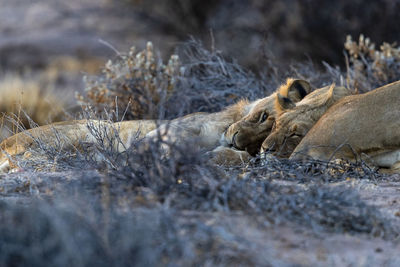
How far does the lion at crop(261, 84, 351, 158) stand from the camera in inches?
176

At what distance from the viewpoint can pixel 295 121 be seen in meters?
4.54

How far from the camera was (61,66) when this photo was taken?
1067 centimetres

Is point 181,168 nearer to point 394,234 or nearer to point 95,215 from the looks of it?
point 95,215

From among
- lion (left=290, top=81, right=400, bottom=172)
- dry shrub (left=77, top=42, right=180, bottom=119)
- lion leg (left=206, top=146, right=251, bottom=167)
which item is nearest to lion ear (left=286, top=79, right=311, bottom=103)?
lion leg (left=206, top=146, right=251, bottom=167)

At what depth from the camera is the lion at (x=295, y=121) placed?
4473 mm

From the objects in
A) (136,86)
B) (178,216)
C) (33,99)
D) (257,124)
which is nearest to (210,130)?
(257,124)

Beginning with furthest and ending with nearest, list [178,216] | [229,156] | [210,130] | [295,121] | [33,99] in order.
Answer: [33,99], [210,130], [229,156], [295,121], [178,216]

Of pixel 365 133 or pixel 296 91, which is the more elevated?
pixel 296 91

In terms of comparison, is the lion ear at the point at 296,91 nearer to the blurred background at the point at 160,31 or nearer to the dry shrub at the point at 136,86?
the dry shrub at the point at 136,86

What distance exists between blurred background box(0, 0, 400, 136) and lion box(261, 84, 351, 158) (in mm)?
3989

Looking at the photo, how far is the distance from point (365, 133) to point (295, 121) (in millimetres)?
747

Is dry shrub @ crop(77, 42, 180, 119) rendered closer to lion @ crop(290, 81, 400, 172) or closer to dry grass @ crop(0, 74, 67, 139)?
dry grass @ crop(0, 74, 67, 139)

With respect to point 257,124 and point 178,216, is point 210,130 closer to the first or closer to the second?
point 257,124

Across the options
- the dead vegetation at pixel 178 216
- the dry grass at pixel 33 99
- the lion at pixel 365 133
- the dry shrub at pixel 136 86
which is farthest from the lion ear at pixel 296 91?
the dry grass at pixel 33 99
